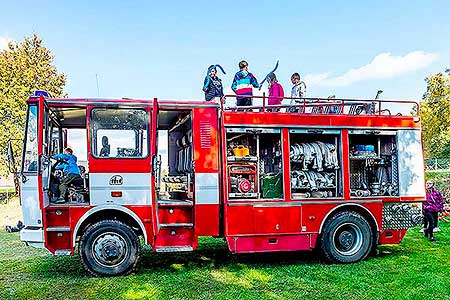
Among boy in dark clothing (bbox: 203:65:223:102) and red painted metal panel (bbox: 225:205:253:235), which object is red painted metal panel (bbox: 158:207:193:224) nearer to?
red painted metal panel (bbox: 225:205:253:235)

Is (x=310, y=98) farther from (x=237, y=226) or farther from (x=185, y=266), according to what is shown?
(x=185, y=266)

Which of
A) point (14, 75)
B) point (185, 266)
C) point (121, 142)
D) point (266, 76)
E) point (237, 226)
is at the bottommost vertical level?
point (185, 266)

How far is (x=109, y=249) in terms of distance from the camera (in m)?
7.59

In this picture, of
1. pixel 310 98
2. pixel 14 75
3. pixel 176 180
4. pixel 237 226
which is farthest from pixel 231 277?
pixel 14 75

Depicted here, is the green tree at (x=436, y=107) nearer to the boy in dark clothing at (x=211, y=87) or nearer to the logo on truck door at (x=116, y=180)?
the boy in dark clothing at (x=211, y=87)

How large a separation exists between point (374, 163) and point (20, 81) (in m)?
22.6

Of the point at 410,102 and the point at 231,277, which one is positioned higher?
the point at 410,102

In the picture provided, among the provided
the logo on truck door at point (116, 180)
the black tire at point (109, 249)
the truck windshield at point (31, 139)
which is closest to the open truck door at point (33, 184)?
the truck windshield at point (31, 139)

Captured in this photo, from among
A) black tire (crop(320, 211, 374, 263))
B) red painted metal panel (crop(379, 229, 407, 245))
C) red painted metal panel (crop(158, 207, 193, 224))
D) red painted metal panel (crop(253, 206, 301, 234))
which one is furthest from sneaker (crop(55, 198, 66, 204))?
red painted metal panel (crop(379, 229, 407, 245))

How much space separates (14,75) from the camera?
26.2 m

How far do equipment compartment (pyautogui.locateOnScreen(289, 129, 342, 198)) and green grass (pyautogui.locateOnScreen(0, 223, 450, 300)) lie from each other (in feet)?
4.53

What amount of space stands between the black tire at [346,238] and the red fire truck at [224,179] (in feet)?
0.06

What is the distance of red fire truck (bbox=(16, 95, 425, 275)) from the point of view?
24.9 ft

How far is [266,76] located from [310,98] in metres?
1.90
